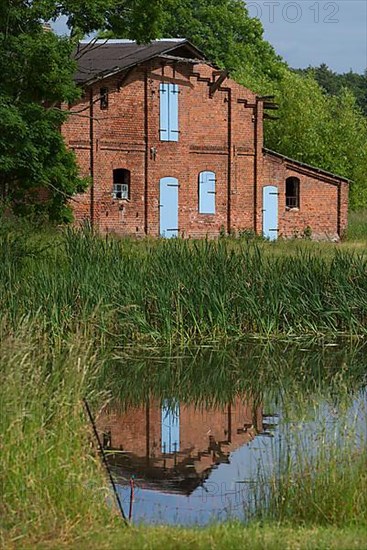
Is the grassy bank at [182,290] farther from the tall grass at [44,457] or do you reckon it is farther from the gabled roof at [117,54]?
the gabled roof at [117,54]

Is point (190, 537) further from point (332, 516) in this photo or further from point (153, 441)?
point (153, 441)

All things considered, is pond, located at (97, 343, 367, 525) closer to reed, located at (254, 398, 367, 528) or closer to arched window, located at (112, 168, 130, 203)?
reed, located at (254, 398, 367, 528)

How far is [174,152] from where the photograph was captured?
3550 centimetres

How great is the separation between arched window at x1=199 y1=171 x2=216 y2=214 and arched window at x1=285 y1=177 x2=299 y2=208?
11.7 ft

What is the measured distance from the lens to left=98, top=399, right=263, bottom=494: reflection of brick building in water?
36.0 feet

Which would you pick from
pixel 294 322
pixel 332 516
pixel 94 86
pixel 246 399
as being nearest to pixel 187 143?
pixel 94 86

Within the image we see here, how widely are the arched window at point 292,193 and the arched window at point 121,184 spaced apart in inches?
267

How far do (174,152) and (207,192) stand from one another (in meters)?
1.86

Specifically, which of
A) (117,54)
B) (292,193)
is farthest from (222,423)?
(292,193)

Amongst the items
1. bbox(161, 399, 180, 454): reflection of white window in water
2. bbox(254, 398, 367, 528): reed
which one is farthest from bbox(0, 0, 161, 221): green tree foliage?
bbox(254, 398, 367, 528): reed

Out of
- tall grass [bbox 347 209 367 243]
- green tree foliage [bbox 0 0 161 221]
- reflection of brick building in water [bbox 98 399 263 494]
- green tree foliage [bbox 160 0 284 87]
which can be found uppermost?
green tree foliage [bbox 160 0 284 87]

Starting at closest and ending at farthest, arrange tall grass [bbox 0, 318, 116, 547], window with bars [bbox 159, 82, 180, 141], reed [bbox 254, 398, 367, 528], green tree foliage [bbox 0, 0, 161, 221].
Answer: tall grass [bbox 0, 318, 116, 547], reed [bbox 254, 398, 367, 528], green tree foliage [bbox 0, 0, 161, 221], window with bars [bbox 159, 82, 180, 141]

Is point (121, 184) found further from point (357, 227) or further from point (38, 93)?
point (357, 227)

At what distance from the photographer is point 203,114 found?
36.4 metres
